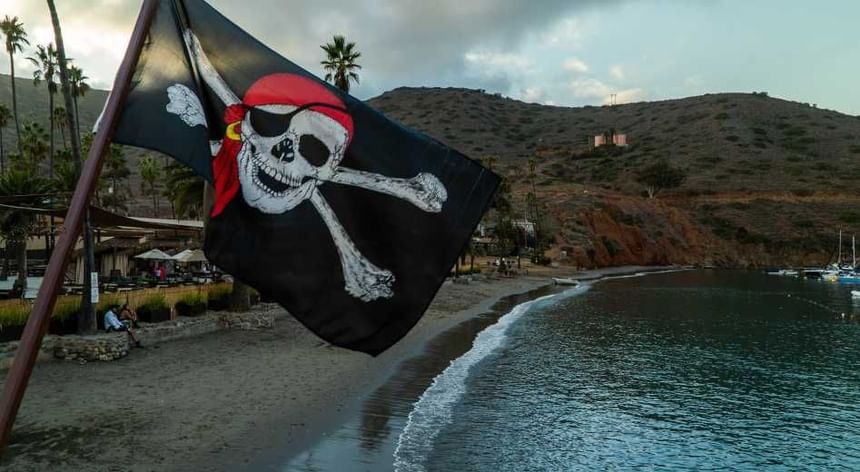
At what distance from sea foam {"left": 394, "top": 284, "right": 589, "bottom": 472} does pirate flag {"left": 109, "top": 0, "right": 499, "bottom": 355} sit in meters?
7.49

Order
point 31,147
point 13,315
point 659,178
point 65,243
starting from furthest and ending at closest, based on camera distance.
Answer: point 659,178 → point 31,147 → point 13,315 → point 65,243

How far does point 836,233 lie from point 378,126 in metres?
121

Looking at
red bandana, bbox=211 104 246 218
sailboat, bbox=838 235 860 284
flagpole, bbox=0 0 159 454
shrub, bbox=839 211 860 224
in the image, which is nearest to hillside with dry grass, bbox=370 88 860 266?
shrub, bbox=839 211 860 224

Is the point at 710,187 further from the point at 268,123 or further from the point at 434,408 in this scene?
the point at 268,123

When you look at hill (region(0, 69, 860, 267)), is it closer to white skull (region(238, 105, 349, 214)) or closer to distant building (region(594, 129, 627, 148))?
distant building (region(594, 129, 627, 148))

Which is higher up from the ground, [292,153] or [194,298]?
[292,153]

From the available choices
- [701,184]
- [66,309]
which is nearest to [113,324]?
[66,309]

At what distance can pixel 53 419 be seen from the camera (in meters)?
11.5

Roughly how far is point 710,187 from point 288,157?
5047 inches

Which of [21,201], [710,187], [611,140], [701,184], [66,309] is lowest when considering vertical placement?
[66,309]

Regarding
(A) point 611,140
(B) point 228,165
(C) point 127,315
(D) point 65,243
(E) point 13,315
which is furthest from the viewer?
(A) point 611,140

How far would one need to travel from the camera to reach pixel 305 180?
4.27 metres

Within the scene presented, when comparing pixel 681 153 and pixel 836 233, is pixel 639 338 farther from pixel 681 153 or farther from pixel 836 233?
pixel 681 153

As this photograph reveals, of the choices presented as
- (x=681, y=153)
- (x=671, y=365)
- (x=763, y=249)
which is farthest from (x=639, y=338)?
(x=681, y=153)
